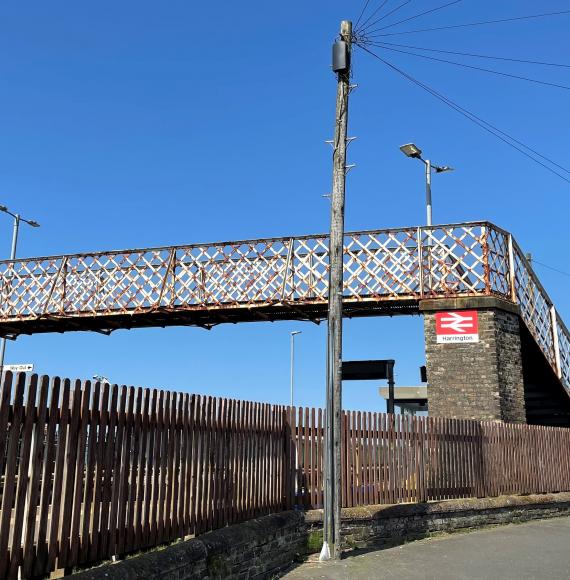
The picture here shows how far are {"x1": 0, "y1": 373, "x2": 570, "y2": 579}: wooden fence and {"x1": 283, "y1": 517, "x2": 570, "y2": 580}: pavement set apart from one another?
109cm

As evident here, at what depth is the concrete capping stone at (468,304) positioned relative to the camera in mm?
16625

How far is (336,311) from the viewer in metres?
9.45

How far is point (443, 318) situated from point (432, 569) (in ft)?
31.8

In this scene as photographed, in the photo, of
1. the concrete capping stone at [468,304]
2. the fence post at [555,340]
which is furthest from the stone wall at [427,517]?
the fence post at [555,340]

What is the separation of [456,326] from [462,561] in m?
8.93

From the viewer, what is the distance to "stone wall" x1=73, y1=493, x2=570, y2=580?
5812mm

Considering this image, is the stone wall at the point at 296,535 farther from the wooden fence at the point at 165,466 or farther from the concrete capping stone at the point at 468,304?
the concrete capping stone at the point at 468,304

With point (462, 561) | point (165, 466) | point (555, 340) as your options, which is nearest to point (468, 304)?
point (555, 340)

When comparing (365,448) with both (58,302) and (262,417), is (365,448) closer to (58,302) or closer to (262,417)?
(262,417)

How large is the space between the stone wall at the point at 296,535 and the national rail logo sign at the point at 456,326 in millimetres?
4300

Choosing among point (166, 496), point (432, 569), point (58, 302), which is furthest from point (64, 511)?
point (58, 302)

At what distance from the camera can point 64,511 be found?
5.10 metres

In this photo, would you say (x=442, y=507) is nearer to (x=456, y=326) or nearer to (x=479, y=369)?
(x=479, y=369)

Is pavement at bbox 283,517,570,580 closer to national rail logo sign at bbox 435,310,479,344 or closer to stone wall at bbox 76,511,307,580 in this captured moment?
stone wall at bbox 76,511,307,580
